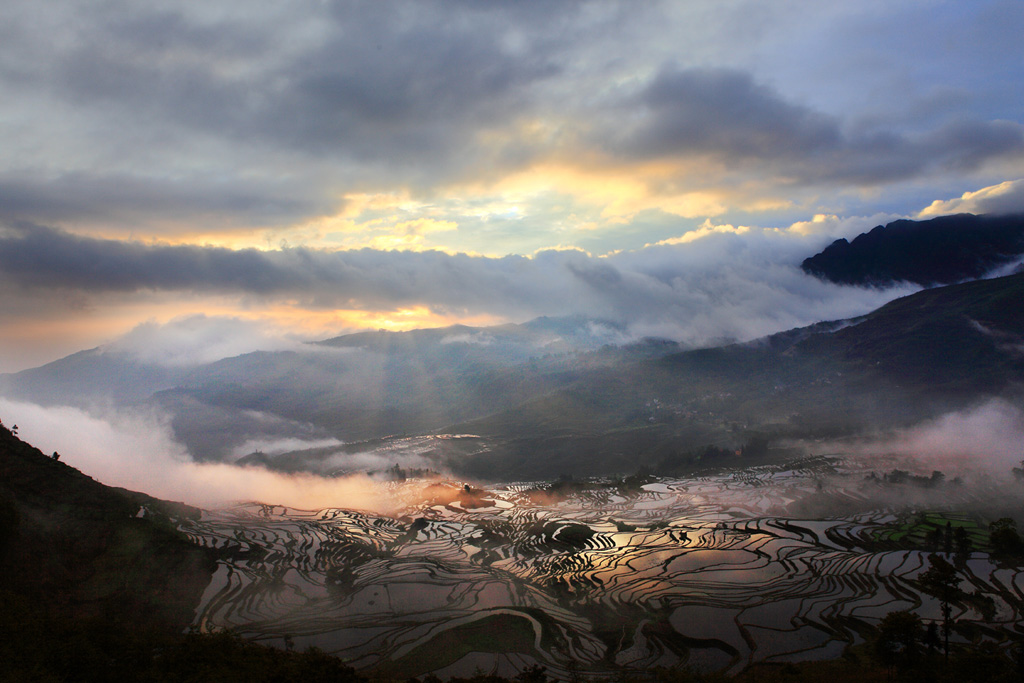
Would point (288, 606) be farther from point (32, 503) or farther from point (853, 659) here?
point (853, 659)

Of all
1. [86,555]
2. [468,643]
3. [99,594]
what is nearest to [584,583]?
[468,643]

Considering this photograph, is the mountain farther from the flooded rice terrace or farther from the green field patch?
the green field patch

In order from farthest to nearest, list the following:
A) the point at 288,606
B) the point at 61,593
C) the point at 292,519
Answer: the point at 292,519
the point at 288,606
the point at 61,593

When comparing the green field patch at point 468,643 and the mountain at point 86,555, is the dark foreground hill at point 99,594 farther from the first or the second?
the green field patch at point 468,643

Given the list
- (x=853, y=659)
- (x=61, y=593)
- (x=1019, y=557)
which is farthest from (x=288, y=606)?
(x=1019, y=557)

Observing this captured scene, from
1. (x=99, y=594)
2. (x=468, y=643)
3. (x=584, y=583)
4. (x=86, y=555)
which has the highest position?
(x=86, y=555)

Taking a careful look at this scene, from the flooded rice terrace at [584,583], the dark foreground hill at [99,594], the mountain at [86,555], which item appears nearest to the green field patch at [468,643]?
the flooded rice terrace at [584,583]

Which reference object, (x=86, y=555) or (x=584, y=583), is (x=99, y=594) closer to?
(x=86, y=555)
